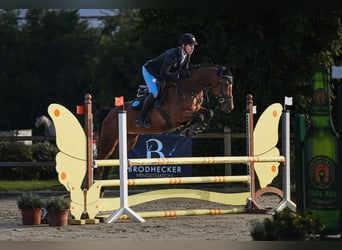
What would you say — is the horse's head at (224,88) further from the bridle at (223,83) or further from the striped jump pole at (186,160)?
the striped jump pole at (186,160)

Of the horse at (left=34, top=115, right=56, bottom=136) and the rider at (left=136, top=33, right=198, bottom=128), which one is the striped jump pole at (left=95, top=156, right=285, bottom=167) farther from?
the horse at (left=34, top=115, right=56, bottom=136)

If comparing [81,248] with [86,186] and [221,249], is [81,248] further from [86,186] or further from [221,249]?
[86,186]

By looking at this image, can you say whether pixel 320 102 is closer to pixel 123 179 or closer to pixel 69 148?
pixel 123 179

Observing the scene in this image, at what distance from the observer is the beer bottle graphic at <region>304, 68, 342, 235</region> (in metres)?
7.04

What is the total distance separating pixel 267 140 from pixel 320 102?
3.47 m

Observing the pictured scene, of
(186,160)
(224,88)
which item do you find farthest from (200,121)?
(186,160)

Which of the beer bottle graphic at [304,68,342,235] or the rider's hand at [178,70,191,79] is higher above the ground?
the rider's hand at [178,70,191,79]

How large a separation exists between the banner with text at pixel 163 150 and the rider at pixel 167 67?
389 cm

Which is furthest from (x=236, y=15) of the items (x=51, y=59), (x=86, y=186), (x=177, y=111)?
(x=51, y=59)

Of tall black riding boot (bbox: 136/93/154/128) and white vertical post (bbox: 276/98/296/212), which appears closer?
white vertical post (bbox: 276/98/296/212)

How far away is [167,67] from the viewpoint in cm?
1002

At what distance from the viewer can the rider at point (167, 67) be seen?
995 centimetres

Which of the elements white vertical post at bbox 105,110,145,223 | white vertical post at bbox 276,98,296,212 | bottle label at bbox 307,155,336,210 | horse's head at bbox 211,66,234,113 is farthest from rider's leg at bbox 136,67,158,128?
bottle label at bbox 307,155,336,210

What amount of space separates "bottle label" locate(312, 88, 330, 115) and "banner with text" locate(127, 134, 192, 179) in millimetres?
7395
